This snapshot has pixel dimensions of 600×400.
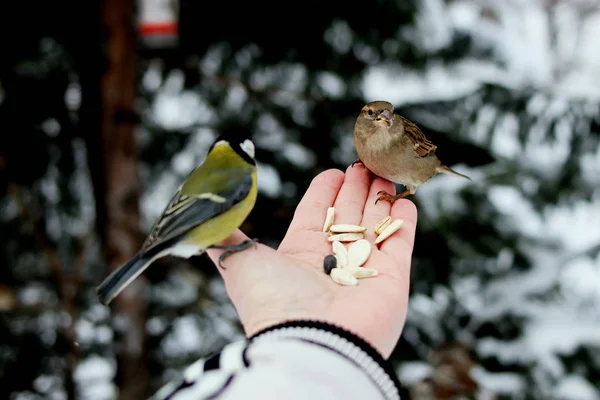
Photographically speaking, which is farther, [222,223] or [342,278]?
[342,278]

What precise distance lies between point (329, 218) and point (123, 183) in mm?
1169

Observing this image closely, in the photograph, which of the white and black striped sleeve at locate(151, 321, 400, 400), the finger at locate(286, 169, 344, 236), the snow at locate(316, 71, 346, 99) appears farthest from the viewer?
the snow at locate(316, 71, 346, 99)

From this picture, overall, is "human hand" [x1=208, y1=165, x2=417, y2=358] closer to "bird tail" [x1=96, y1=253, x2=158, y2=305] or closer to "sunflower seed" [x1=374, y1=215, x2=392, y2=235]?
"sunflower seed" [x1=374, y1=215, x2=392, y2=235]

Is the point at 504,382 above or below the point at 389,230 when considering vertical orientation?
below

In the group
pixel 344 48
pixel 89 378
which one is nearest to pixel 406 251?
pixel 344 48

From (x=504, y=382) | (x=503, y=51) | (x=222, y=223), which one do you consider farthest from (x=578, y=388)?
(x=222, y=223)

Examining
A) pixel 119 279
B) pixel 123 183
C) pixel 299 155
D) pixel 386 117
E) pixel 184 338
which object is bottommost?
pixel 184 338

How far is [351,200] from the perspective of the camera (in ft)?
4.28

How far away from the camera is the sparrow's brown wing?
1288mm

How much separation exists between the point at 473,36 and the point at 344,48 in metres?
0.47

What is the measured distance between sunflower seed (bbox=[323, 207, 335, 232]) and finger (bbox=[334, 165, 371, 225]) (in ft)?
0.06

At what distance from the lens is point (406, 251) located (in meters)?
1.21

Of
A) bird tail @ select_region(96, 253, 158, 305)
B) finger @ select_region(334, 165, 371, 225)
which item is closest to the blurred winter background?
finger @ select_region(334, 165, 371, 225)

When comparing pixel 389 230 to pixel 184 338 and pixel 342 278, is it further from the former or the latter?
pixel 184 338
